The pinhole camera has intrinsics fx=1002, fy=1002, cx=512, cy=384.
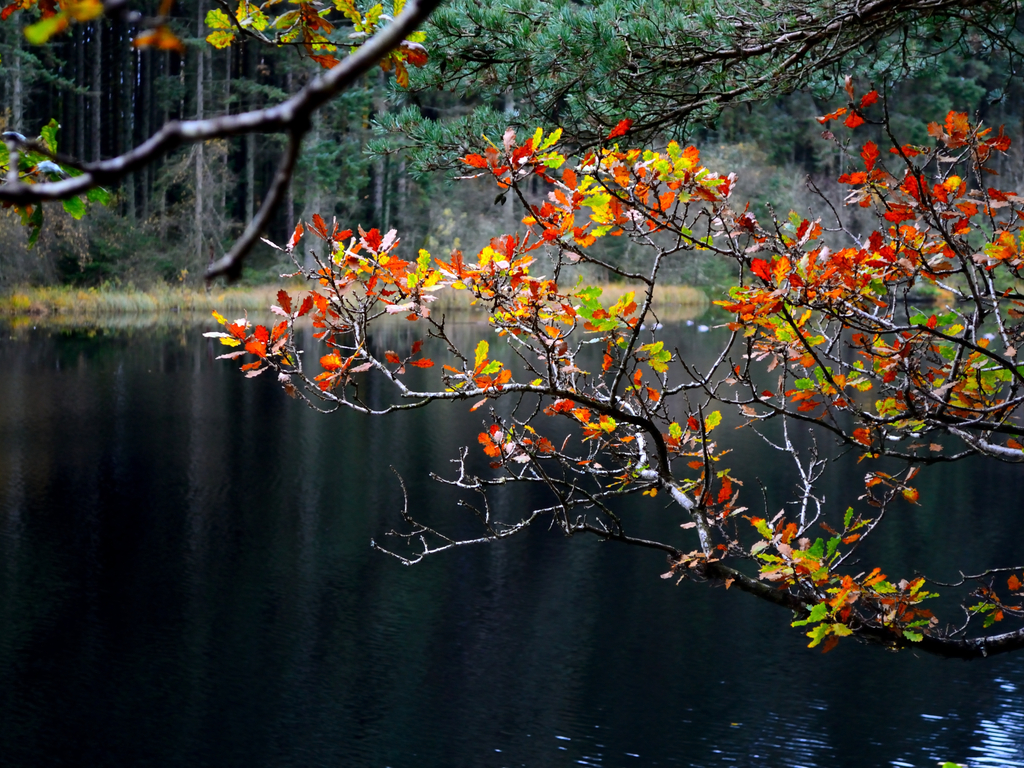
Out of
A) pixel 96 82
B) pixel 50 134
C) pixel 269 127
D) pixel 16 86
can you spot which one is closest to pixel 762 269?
pixel 50 134

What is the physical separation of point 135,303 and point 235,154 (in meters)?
7.83

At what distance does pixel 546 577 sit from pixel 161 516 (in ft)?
10.7

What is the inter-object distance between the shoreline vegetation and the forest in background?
0.47 metres

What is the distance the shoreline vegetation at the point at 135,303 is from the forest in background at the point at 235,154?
474 mm

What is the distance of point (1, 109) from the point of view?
890 inches

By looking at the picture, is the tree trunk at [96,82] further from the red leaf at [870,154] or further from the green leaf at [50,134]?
the green leaf at [50,134]

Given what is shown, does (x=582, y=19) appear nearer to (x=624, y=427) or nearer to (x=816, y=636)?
(x=624, y=427)

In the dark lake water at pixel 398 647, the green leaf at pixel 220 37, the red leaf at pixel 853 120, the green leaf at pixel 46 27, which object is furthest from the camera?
the dark lake water at pixel 398 647

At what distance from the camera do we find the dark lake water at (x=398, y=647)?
482 cm

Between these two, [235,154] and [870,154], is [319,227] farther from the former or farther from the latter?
[235,154]

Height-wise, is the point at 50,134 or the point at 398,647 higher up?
the point at 50,134

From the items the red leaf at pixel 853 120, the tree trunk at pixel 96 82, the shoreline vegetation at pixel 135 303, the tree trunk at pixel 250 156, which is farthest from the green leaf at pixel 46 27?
the tree trunk at pixel 96 82

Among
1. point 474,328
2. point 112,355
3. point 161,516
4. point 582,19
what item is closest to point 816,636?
point 582,19

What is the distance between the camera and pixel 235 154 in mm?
29625
